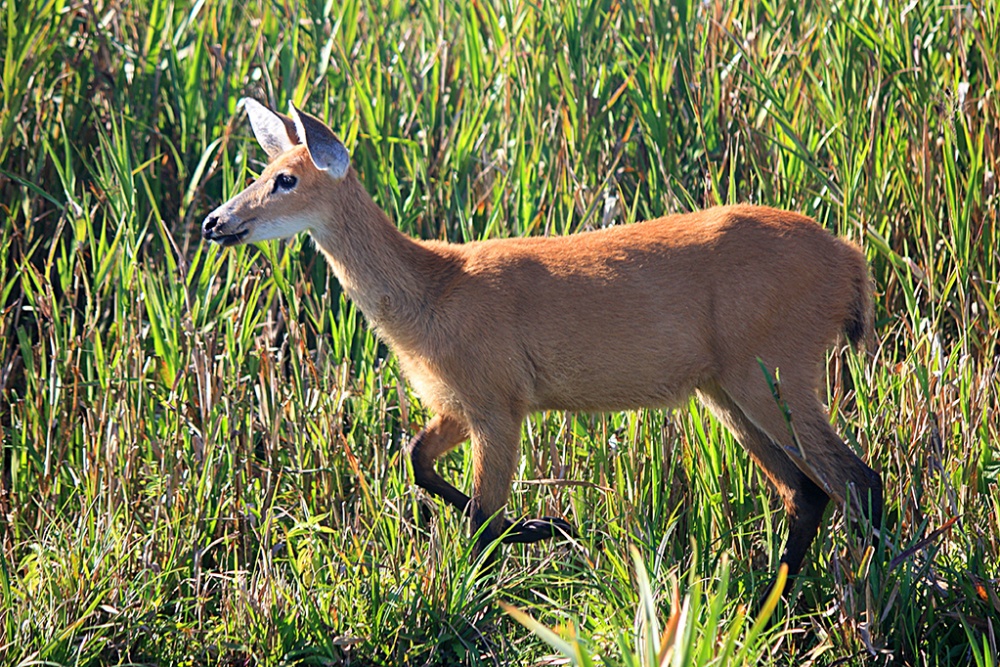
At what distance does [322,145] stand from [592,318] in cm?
101

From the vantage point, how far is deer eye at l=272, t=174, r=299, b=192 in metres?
4.04

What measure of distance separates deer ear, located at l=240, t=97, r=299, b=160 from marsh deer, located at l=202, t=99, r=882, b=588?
20cm

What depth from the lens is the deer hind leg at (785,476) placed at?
4199mm

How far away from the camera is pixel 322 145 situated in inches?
157

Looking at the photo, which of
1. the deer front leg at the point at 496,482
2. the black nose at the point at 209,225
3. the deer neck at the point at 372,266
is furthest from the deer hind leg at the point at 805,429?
the black nose at the point at 209,225

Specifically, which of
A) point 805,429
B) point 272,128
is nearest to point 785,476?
point 805,429

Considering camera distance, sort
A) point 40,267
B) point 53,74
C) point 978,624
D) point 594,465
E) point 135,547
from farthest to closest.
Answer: point 53,74, point 40,267, point 594,465, point 135,547, point 978,624

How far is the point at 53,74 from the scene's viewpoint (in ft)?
19.4

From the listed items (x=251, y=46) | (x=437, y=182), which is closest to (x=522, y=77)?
(x=437, y=182)

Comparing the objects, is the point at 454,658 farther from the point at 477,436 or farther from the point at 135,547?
the point at 135,547

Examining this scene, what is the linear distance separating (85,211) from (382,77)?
163 centimetres

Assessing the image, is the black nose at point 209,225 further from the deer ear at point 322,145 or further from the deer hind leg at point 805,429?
the deer hind leg at point 805,429

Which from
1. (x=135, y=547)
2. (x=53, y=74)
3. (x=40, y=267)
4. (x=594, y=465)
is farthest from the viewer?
(x=53, y=74)

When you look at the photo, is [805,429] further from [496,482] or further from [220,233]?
[220,233]
